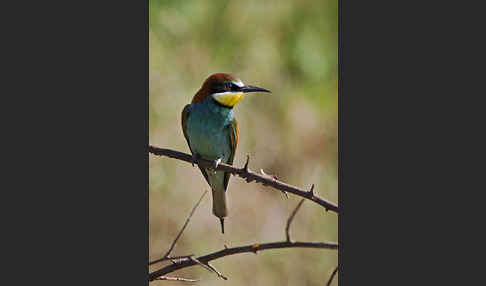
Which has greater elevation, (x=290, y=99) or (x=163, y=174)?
(x=290, y=99)

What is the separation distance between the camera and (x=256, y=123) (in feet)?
10.2

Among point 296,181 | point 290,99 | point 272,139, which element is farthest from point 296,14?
point 296,181

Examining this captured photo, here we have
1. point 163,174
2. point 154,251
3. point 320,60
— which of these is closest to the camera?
point 154,251

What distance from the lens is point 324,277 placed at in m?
2.48

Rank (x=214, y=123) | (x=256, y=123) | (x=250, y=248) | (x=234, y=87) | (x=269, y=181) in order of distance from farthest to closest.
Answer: (x=256, y=123), (x=214, y=123), (x=234, y=87), (x=269, y=181), (x=250, y=248)

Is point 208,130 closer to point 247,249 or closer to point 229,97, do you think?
point 229,97

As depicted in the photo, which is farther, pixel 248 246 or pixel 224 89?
pixel 224 89

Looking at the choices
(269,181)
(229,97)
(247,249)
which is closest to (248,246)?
(247,249)

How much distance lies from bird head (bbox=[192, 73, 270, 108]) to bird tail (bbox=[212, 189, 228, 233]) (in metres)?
0.47

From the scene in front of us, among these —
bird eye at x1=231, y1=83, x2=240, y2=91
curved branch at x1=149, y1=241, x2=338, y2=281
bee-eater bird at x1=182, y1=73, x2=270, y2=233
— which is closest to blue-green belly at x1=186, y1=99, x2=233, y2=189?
bee-eater bird at x1=182, y1=73, x2=270, y2=233

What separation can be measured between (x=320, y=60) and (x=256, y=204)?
82 centimetres

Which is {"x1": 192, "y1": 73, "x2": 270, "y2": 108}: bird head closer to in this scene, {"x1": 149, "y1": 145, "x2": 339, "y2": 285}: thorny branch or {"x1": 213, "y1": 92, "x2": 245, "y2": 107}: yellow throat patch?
{"x1": 213, "y1": 92, "x2": 245, "y2": 107}: yellow throat patch

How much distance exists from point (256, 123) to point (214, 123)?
303mm

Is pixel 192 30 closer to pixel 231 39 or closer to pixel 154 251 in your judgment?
pixel 231 39
